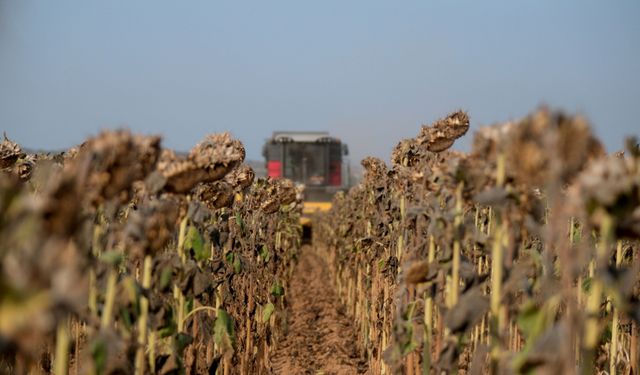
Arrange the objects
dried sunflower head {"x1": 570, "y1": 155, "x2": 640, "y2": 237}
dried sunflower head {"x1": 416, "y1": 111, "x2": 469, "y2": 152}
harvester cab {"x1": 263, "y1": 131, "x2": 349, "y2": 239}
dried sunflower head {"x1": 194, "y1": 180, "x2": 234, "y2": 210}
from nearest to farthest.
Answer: dried sunflower head {"x1": 570, "y1": 155, "x2": 640, "y2": 237} → dried sunflower head {"x1": 416, "y1": 111, "x2": 469, "y2": 152} → dried sunflower head {"x1": 194, "y1": 180, "x2": 234, "y2": 210} → harvester cab {"x1": 263, "y1": 131, "x2": 349, "y2": 239}

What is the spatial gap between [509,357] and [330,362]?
7154 mm

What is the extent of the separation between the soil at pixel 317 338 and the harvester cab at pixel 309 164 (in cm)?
1146

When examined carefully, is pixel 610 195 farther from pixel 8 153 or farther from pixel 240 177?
pixel 8 153

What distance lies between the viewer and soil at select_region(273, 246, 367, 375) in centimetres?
978

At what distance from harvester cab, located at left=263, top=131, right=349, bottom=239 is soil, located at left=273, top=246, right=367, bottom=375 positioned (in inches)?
451

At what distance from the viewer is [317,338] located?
1197 cm

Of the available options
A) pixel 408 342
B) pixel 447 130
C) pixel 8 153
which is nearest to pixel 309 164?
pixel 8 153

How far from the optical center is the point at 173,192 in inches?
151

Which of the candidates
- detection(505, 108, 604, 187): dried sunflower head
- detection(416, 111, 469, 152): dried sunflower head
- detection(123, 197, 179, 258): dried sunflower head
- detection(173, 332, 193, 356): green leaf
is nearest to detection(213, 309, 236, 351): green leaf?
detection(173, 332, 193, 356): green leaf

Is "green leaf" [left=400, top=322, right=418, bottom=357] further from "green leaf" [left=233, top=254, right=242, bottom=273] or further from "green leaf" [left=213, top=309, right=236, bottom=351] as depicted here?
"green leaf" [left=233, top=254, right=242, bottom=273]

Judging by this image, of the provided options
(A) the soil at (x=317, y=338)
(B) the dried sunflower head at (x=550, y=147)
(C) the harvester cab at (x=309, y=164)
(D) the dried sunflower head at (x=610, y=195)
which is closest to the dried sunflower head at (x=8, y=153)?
(A) the soil at (x=317, y=338)

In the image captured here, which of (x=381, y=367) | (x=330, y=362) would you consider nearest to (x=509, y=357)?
(x=381, y=367)

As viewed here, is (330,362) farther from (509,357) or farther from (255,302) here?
(509,357)

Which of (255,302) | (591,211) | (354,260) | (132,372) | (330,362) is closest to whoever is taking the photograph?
(591,211)
